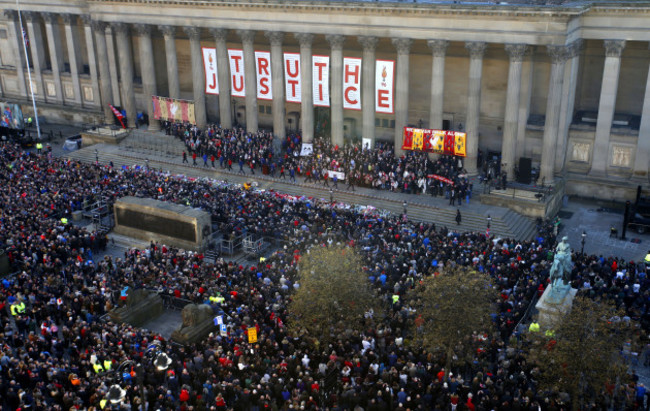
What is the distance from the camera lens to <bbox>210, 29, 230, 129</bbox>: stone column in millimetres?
59188

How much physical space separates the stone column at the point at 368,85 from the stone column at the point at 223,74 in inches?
503

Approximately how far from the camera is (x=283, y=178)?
182 ft

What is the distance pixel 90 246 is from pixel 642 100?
1685 inches

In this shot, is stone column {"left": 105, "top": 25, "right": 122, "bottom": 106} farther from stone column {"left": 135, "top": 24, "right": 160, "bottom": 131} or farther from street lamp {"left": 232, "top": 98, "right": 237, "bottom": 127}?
street lamp {"left": 232, "top": 98, "right": 237, "bottom": 127}

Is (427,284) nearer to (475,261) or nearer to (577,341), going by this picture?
(577,341)

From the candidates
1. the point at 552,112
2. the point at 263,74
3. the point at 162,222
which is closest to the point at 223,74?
the point at 263,74

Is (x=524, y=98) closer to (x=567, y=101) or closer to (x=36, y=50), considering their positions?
(x=567, y=101)

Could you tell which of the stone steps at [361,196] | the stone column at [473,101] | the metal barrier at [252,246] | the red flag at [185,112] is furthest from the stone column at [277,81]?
the metal barrier at [252,246]

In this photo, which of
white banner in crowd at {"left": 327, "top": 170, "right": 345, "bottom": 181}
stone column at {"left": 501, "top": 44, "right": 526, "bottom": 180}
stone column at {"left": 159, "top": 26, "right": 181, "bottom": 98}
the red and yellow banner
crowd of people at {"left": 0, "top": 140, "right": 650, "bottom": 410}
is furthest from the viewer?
stone column at {"left": 159, "top": 26, "right": 181, "bottom": 98}

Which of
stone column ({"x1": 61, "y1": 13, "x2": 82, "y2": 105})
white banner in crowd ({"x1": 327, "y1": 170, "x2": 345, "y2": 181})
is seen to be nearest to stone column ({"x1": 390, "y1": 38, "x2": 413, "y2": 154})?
white banner in crowd ({"x1": 327, "y1": 170, "x2": 345, "y2": 181})

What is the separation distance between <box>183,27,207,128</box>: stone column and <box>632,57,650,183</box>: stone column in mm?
37580

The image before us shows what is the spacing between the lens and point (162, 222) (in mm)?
45031

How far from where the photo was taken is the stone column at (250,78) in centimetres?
5802

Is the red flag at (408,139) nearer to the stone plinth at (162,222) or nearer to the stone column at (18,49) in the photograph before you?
the stone plinth at (162,222)
